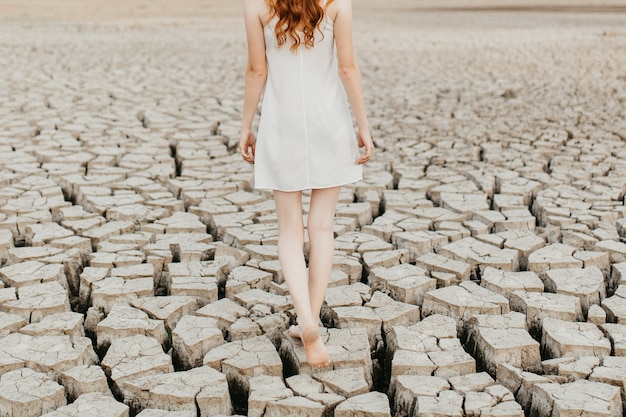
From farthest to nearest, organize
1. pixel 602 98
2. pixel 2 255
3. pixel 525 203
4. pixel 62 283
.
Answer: pixel 602 98 < pixel 525 203 < pixel 2 255 < pixel 62 283

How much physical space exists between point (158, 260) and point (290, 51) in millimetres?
1390

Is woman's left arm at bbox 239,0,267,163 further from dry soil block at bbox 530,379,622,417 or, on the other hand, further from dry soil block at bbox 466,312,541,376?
dry soil block at bbox 530,379,622,417

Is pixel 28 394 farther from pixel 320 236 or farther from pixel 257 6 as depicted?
pixel 257 6

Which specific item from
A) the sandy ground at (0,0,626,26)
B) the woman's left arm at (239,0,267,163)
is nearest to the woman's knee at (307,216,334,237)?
the woman's left arm at (239,0,267,163)

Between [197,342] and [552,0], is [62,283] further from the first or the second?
[552,0]

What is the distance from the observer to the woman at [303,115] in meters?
2.31

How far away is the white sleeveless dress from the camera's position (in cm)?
235

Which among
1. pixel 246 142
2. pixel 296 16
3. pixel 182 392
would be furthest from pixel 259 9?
pixel 182 392

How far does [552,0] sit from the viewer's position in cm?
2430

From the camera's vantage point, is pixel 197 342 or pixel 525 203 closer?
pixel 197 342

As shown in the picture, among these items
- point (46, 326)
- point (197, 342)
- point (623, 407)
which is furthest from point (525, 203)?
point (46, 326)

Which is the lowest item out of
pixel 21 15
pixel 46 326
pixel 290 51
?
pixel 46 326

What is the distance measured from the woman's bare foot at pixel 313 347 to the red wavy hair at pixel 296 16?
91cm

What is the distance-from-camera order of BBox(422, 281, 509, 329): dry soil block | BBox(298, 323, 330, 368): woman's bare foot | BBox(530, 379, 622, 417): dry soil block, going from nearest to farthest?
BBox(530, 379, 622, 417): dry soil block → BBox(298, 323, 330, 368): woman's bare foot → BBox(422, 281, 509, 329): dry soil block
